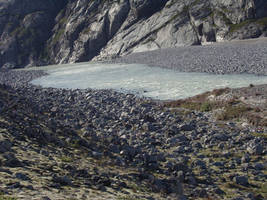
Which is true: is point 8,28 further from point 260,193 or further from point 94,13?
point 260,193

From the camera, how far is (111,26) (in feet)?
424

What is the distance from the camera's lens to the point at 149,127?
18.5 m

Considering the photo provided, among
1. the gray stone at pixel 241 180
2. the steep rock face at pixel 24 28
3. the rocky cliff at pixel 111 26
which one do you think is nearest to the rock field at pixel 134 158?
the gray stone at pixel 241 180

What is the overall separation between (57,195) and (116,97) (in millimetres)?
21816

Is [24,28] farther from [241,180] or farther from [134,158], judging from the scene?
[241,180]

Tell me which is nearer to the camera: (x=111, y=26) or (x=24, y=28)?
(x=111, y=26)

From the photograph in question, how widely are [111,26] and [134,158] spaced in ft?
399

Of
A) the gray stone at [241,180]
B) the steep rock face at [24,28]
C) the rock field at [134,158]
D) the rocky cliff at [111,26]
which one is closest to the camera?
the rock field at [134,158]

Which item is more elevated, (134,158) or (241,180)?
(134,158)

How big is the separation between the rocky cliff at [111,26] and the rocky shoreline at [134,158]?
7846 centimetres

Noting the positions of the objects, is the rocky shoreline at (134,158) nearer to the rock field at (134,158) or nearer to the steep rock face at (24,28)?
the rock field at (134,158)

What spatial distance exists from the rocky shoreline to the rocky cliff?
7846cm

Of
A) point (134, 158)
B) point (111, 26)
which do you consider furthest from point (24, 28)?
point (134, 158)

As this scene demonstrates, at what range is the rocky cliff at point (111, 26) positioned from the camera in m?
98.2
